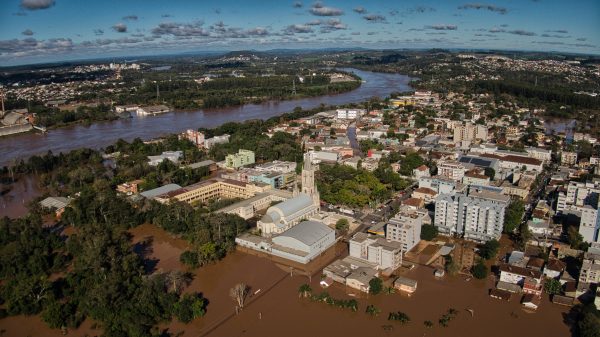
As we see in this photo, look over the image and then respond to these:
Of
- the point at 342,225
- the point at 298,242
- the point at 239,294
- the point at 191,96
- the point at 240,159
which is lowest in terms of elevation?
the point at 239,294

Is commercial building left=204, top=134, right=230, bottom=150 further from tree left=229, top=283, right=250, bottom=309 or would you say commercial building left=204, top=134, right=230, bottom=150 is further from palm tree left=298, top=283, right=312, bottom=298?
palm tree left=298, top=283, right=312, bottom=298

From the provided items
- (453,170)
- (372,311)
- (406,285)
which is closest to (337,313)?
(372,311)

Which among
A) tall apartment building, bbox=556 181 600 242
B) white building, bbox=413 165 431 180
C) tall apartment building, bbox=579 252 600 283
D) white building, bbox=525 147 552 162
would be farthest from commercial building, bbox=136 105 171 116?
tall apartment building, bbox=579 252 600 283

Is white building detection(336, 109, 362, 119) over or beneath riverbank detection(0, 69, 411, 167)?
over

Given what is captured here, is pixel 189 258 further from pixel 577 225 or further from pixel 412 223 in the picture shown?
pixel 577 225

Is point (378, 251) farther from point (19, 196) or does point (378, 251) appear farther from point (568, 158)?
point (19, 196)

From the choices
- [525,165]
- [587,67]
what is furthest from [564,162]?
[587,67]
